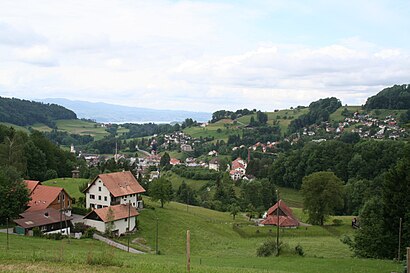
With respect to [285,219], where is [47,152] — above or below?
above

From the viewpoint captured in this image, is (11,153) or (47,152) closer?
(11,153)

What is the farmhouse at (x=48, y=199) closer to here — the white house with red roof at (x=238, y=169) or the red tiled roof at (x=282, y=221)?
the red tiled roof at (x=282, y=221)

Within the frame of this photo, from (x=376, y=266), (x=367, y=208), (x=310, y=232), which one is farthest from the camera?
(x=310, y=232)

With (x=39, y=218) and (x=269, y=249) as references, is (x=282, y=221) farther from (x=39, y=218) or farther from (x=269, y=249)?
(x=39, y=218)

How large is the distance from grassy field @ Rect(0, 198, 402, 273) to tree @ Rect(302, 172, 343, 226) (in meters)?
2.74

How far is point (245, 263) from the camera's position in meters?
27.1

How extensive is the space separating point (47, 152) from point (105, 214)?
3853 cm

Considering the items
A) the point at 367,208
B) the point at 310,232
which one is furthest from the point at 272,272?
the point at 310,232

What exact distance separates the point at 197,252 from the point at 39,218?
1571 centimetres

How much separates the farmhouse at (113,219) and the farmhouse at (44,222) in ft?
7.91

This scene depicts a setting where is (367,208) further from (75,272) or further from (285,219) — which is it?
Answer: (75,272)

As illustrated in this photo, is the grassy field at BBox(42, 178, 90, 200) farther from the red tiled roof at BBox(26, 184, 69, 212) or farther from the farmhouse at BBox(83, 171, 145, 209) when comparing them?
the red tiled roof at BBox(26, 184, 69, 212)

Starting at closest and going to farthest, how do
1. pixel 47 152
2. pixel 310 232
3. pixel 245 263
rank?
1. pixel 245 263
2. pixel 310 232
3. pixel 47 152

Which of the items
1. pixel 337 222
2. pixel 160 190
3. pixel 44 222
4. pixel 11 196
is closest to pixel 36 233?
pixel 44 222
